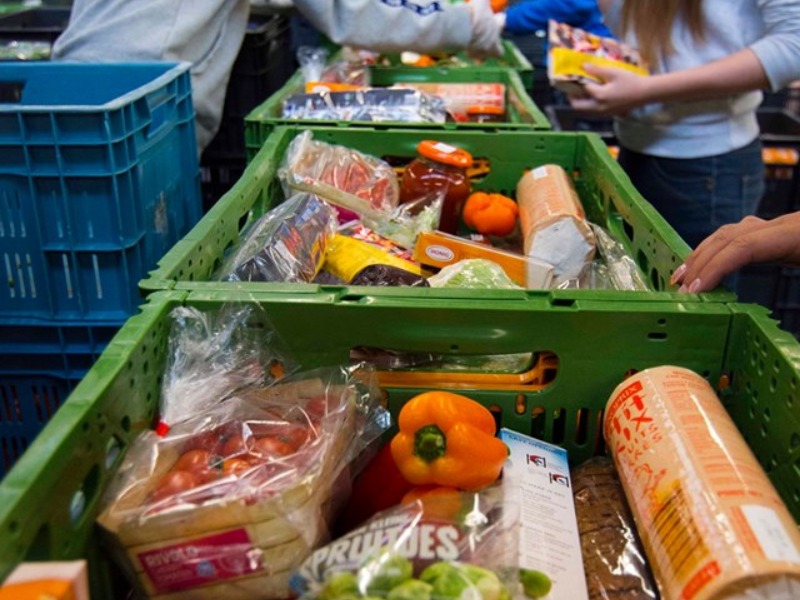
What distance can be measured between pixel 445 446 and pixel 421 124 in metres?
1.22

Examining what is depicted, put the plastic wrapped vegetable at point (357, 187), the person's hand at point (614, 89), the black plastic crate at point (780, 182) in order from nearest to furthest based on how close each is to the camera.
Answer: the plastic wrapped vegetable at point (357, 187) < the person's hand at point (614, 89) < the black plastic crate at point (780, 182)

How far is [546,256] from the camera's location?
1.55 metres

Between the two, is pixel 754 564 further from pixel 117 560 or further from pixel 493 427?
pixel 117 560

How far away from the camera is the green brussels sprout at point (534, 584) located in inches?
33.4

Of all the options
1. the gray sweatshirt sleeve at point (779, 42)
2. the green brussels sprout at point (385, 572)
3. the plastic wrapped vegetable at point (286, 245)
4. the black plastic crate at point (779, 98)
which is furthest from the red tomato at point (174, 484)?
the black plastic crate at point (779, 98)

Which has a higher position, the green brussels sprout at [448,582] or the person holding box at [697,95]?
the person holding box at [697,95]

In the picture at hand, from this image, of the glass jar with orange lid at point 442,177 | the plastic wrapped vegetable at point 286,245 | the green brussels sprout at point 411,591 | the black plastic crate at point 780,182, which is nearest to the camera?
the green brussels sprout at point 411,591

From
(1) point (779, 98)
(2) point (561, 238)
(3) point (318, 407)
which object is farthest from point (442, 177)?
(1) point (779, 98)

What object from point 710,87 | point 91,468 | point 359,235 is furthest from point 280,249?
point 710,87

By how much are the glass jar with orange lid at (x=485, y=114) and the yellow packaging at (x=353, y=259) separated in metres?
1.03

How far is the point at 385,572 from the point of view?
2.52ft

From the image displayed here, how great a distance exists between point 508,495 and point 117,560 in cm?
43

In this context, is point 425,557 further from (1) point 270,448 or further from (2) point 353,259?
(2) point 353,259

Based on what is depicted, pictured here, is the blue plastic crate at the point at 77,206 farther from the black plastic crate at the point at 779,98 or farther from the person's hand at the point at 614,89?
the black plastic crate at the point at 779,98
